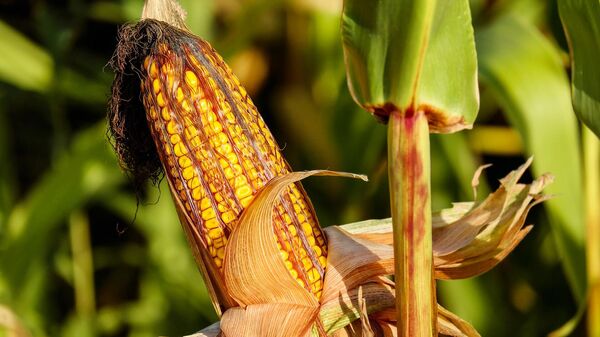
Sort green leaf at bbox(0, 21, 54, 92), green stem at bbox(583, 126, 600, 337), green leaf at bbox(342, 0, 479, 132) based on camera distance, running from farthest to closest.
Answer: green leaf at bbox(0, 21, 54, 92)
green stem at bbox(583, 126, 600, 337)
green leaf at bbox(342, 0, 479, 132)

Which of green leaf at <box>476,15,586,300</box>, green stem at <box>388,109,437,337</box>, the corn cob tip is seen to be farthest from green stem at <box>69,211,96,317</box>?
green stem at <box>388,109,437,337</box>

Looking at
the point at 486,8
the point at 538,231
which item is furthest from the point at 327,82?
the point at 538,231

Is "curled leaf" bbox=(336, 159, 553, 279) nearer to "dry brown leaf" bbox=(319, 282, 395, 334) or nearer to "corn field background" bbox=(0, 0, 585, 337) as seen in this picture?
Answer: "dry brown leaf" bbox=(319, 282, 395, 334)

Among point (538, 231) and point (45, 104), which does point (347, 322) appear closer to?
point (538, 231)

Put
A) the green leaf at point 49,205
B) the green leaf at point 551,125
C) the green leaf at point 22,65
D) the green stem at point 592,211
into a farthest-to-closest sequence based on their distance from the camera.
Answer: the green leaf at point 22,65 → the green leaf at point 49,205 → the green stem at point 592,211 → the green leaf at point 551,125

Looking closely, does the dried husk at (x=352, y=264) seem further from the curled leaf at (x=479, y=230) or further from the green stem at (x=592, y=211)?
the green stem at (x=592, y=211)

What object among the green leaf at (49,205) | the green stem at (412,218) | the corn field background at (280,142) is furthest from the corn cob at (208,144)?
the green leaf at (49,205)
